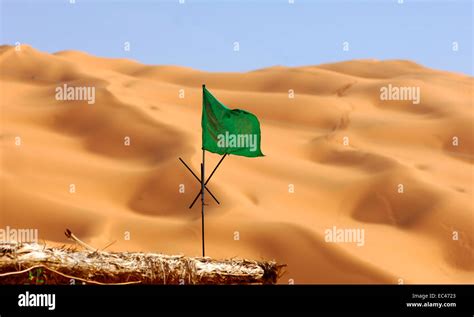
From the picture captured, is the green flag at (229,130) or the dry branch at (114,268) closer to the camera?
the dry branch at (114,268)

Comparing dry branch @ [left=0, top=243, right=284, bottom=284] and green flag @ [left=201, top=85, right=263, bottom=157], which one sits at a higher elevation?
green flag @ [left=201, top=85, right=263, bottom=157]

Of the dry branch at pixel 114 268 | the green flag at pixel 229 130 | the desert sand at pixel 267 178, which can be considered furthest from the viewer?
the desert sand at pixel 267 178

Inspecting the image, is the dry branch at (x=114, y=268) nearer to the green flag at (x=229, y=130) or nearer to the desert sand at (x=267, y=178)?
the green flag at (x=229, y=130)

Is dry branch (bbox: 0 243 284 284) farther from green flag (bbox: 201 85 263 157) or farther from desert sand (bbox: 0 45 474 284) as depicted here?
desert sand (bbox: 0 45 474 284)

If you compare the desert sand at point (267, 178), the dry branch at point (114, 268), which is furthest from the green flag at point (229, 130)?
the desert sand at point (267, 178)

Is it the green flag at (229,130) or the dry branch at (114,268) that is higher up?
the green flag at (229,130)

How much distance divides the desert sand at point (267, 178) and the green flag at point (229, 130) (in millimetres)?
9779

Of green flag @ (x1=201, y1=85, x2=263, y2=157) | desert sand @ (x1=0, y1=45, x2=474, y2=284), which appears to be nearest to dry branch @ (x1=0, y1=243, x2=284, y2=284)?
green flag @ (x1=201, y1=85, x2=263, y2=157)

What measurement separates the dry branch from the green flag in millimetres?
2017

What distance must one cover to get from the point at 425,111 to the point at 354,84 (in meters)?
7.76

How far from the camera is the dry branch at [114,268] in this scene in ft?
22.8

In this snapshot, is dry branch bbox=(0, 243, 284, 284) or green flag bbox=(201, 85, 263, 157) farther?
green flag bbox=(201, 85, 263, 157)

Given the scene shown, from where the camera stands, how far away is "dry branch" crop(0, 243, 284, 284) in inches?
274
